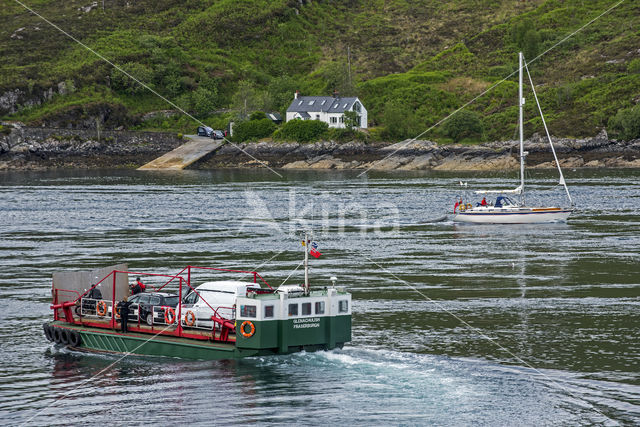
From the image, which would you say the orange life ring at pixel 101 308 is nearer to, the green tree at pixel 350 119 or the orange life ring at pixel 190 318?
the orange life ring at pixel 190 318

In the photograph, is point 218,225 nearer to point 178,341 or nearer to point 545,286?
point 545,286

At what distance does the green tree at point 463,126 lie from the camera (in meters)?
182

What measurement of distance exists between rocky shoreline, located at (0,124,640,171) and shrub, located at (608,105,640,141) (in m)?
1.55

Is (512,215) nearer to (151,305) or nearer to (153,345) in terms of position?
(151,305)

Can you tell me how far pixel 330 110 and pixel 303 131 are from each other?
10699mm

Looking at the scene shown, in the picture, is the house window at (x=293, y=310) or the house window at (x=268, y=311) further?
the house window at (x=293, y=310)

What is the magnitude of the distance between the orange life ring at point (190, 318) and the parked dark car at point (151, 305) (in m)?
1.16

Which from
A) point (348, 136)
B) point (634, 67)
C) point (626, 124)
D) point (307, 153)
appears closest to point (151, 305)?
point (626, 124)

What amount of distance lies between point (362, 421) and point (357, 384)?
11.6 ft

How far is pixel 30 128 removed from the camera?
604 ft

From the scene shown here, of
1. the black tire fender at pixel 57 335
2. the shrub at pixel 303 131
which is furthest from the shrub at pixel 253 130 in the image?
the black tire fender at pixel 57 335

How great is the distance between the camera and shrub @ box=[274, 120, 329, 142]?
18688 centimetres

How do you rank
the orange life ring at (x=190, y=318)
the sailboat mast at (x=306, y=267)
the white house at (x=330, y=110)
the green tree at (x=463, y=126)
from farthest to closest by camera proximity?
1. the white house at (x=330, y=110)
2. the green tree at (x=463, y=126)
3. the orange life ring at (x=190, y=318)
4. the sailboat mast at (x=306, y=267)

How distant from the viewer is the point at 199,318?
3541 centimetres
